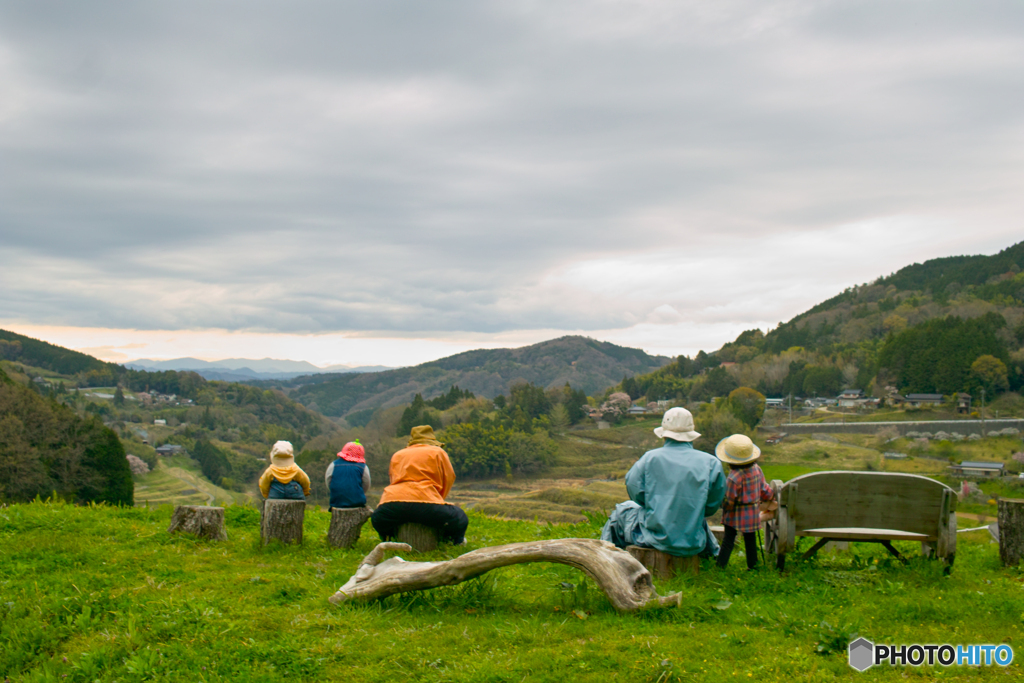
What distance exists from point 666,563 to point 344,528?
15.5 ft

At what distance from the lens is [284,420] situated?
196375mm

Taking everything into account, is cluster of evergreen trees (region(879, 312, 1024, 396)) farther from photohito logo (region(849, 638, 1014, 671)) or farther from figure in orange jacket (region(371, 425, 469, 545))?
photohito logo (region(849, 638, 1014, 671))

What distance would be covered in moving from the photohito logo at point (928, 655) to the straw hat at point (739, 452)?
253 cm

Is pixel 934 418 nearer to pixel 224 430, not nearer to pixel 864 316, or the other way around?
pixel 864 316

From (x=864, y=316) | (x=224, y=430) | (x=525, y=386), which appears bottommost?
(x=224, y=430)

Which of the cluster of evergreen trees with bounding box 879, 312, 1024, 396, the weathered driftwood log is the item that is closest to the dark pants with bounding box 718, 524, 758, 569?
the weathered driftwood log

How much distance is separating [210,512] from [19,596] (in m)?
3.30

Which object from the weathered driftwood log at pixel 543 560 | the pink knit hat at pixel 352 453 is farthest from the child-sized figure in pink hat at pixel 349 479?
the weathered driftwood log at pixel 543 560

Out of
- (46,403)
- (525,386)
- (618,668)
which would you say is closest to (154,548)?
(618,668)

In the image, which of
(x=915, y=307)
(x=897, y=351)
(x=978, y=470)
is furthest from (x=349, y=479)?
(x=915, y=307)

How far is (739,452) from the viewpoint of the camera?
734 cm

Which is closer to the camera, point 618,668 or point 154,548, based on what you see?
point 618,668

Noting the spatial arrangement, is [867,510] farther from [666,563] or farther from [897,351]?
[897,351]

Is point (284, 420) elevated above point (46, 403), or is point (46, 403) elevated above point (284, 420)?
point (46, 403)
